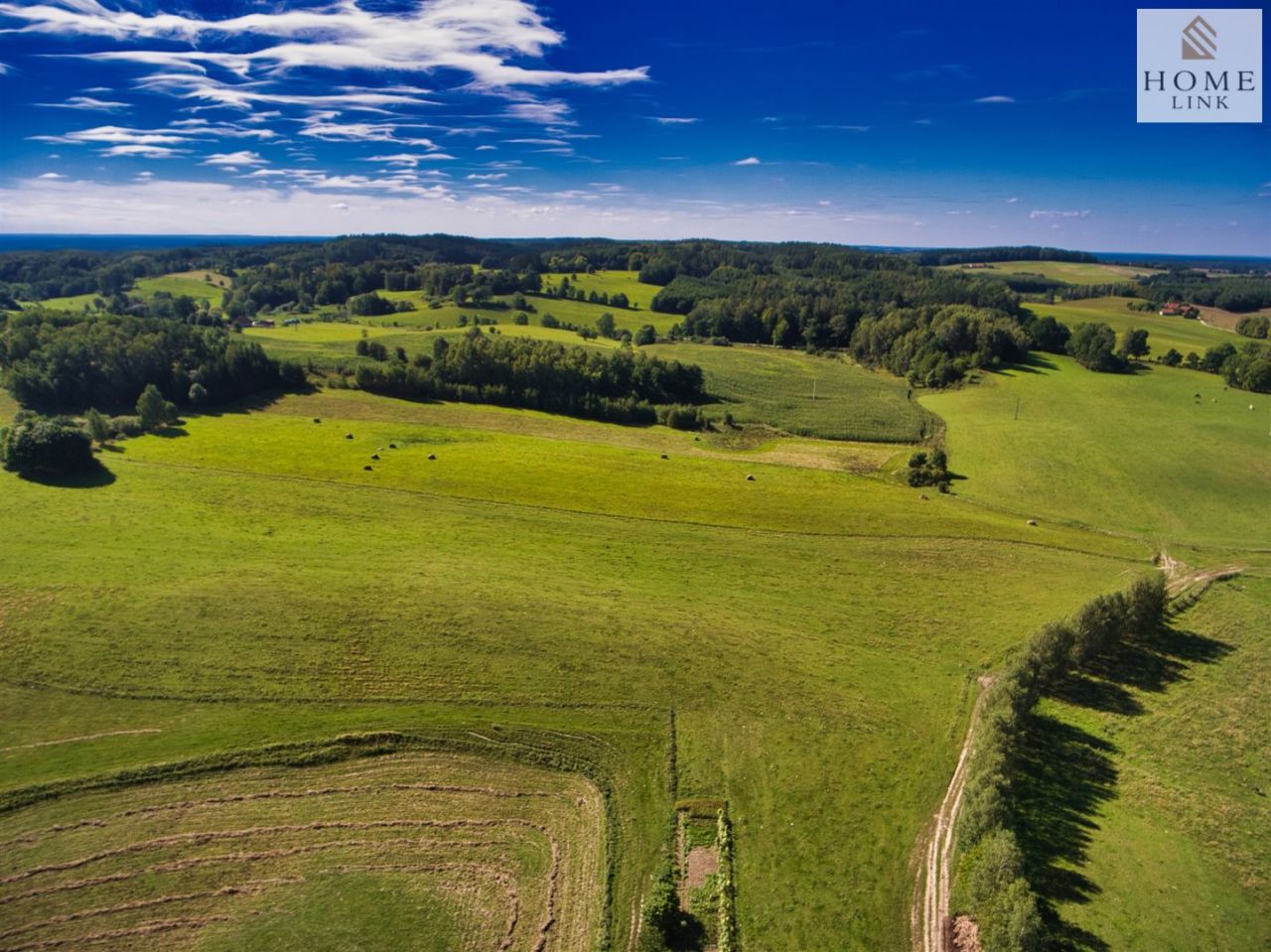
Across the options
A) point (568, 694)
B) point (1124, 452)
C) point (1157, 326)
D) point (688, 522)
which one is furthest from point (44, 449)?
point (1157, 326)

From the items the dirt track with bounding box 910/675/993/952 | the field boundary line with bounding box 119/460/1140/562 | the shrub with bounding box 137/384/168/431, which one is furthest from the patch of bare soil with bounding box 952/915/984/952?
the shrub with bounding box 137/384/168/431

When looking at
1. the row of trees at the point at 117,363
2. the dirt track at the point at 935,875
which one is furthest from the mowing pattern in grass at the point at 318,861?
the row of trees at the point at 117,363

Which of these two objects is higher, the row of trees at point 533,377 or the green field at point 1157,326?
the green field at point 1157,326

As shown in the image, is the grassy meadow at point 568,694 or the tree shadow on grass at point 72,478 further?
the tree shadow on grass at point 72,478

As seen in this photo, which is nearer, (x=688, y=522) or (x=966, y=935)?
(x=966, y=935)

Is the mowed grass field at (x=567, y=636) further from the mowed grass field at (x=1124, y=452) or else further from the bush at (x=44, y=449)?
the mowed grass field at (x=1124, y=452)

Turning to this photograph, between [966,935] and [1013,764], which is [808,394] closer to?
[1013,764]

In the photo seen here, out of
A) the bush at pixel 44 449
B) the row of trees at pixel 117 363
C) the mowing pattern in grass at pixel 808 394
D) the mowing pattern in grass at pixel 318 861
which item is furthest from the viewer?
the mowing pattern in grass at pixel 808 394
